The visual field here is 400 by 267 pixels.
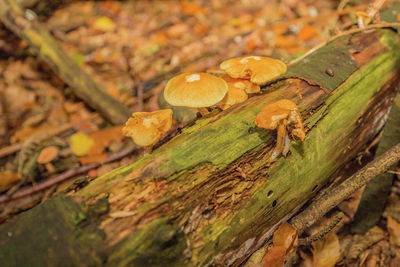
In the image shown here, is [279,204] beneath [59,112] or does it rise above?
beneath

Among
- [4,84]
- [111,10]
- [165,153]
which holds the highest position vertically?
[111,10]

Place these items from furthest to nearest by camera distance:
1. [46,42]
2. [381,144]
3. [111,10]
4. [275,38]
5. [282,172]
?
1. [111,10]
2. [275,38]
3. [46,42]
4. [381,144]
5. [282,172]

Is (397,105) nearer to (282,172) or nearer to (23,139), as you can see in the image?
(282,172)

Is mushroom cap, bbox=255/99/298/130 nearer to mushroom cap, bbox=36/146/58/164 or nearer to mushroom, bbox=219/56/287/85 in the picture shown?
mushroom, bbox=219/56/287/85

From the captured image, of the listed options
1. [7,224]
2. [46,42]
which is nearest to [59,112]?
[46,42]

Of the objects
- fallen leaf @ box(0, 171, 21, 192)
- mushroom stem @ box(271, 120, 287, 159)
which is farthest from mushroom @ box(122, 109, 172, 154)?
fallen leaf @ box(0, 171, 21, 192)

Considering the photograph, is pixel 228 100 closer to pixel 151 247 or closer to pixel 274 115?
pixel 274 115

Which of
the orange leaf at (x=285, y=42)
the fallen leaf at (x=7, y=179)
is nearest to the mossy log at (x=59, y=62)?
the fallen leaf at (x=7, y=179)
